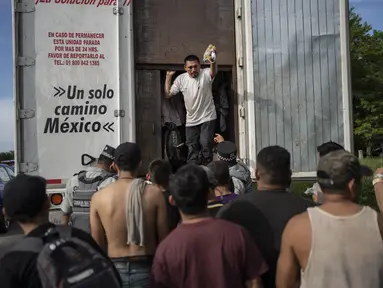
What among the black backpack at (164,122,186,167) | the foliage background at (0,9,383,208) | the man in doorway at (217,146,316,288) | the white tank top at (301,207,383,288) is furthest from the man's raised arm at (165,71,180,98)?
the foliage background at (0,9,383,208)

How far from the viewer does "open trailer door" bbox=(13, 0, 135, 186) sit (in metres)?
Result: 5.14

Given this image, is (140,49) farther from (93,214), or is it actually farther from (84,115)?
(93,214)

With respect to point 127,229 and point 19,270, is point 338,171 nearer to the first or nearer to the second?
point 127,229

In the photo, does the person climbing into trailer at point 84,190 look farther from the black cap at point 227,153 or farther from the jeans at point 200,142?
the jeans at point 200,142

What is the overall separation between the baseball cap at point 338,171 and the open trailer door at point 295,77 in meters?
2.97

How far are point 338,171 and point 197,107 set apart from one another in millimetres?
3521

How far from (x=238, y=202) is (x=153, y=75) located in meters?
Result: 3.16

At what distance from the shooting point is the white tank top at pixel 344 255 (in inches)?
93.3

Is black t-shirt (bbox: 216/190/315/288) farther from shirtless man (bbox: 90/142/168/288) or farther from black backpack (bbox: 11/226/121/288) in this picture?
black backpack (bbox: 11/226/121/288)

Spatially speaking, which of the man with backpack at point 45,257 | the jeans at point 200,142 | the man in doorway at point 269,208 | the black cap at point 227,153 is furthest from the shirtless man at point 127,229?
the jeans at point 200,142

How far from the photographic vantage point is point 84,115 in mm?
5223

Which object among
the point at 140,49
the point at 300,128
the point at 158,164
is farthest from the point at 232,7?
the point at 158,164

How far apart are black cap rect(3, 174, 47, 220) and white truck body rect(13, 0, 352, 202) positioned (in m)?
2.77

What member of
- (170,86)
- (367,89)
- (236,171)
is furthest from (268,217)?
(367,89)
